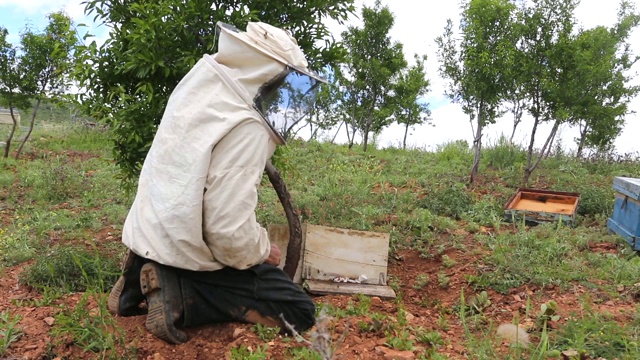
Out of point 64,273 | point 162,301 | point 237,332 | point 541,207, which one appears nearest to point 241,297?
point 237,332

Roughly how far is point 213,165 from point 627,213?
4276mm

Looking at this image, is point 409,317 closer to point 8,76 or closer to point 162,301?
point 162,301

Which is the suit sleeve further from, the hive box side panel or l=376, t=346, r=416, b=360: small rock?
the hive box side panel

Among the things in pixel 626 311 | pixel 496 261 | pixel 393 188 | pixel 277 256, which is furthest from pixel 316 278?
pixel 393 188

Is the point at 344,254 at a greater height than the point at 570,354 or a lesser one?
greater

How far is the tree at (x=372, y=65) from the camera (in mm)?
13828

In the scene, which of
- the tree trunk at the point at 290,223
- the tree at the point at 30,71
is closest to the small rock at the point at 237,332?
the tree trunk at the point at 290,223

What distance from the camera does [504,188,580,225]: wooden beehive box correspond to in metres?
6.05

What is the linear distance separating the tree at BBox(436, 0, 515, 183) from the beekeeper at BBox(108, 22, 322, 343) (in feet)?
20.3

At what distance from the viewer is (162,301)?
9.08ft

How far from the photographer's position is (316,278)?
4203 mm

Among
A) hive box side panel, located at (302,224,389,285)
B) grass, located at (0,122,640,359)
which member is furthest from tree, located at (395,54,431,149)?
hive box side panel, located at (302,224,389,285)

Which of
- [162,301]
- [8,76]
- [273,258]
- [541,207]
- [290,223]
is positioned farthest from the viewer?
[8,76]

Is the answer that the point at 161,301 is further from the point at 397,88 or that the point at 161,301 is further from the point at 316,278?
the point at 397,88
